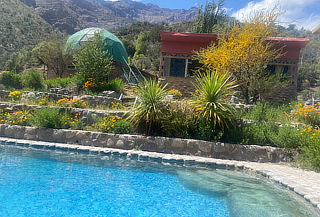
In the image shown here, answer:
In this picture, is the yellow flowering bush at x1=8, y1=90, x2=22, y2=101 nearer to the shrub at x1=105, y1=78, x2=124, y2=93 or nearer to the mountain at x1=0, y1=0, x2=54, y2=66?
the shrub at x1=105, y1=78, x2=124, y2=93

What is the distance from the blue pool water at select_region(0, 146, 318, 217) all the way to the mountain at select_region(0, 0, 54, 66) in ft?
108

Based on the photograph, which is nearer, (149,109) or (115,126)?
(149,109)

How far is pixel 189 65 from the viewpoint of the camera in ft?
55.8

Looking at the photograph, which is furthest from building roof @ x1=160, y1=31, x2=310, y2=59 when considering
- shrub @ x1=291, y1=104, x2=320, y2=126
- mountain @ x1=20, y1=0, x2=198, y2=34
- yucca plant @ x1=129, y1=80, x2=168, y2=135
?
mountain @ x1=20, y1=0, x2=198, y2=34

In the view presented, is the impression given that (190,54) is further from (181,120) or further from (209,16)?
(209,16)

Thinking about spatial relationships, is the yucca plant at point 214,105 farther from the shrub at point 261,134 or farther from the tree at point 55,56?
the tree at point 55,56

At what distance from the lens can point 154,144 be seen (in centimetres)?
842

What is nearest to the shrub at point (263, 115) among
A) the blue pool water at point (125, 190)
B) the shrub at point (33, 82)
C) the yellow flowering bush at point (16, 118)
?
the blue pool water at point (125, 190)

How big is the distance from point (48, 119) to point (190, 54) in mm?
10697

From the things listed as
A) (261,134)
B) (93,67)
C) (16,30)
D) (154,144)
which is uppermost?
(16,30)

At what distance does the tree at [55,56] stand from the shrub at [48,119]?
1165cm

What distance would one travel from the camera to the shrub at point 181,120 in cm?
862

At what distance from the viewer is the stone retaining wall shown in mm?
7996

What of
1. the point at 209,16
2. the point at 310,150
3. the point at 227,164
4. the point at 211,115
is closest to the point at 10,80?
the point at 211,115
